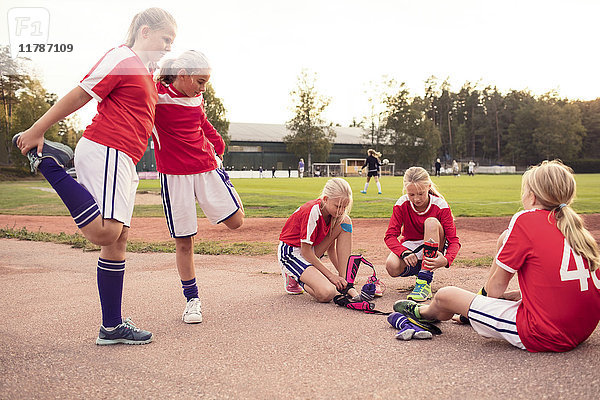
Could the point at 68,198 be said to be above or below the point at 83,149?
below

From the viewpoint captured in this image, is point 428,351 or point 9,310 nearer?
point 428,351

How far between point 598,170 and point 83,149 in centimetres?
7733

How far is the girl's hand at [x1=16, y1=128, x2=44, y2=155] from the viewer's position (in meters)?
2.84

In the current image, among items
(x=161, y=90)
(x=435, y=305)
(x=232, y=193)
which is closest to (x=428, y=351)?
(x=435, y=305)

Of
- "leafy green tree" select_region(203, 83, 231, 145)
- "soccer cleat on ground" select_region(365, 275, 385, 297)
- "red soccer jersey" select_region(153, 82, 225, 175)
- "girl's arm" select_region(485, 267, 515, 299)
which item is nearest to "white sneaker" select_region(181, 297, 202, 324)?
"red soccer jersey" select_region(153, 82, 225, 175)

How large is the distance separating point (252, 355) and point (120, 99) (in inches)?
65.4

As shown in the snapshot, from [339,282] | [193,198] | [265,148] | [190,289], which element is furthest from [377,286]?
[265,148]

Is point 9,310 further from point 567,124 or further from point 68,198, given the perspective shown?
point 567,124

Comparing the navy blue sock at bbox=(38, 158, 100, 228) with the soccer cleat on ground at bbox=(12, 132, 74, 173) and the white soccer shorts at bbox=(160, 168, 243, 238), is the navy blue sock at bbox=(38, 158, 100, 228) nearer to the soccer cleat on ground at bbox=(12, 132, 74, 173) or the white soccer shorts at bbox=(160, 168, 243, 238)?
the soccer cleat on ground at bbox=(12, 132, 74, 173)

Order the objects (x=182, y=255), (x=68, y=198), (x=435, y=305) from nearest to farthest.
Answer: (x=68, y=198), (x=435, y=305), (x=182, y=255)

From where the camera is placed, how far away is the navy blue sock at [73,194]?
2.86m

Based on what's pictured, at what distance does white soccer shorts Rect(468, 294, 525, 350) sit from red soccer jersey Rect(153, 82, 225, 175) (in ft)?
6.92

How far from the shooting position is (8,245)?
8164mm

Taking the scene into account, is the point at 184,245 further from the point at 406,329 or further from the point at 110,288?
the point at 406,329
